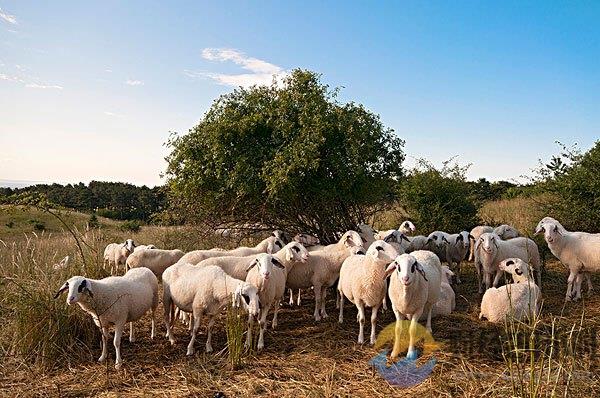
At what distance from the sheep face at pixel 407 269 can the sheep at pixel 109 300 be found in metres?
4.14

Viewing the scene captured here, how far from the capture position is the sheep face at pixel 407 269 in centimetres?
699

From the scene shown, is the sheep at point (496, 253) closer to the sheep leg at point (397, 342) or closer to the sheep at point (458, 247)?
the sheep at point (458, 247)

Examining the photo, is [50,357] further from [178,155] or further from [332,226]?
[332,226]

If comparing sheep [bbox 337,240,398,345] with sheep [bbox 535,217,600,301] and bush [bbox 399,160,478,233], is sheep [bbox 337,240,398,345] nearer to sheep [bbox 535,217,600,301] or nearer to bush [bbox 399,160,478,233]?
sheep [bbox 535,217,600,301]

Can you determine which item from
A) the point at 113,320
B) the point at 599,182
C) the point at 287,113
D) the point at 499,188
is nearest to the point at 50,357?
the point at 113,320

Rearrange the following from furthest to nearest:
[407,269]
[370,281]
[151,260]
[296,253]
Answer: [151,260]
[296,253]
[370,281]
[407,269]

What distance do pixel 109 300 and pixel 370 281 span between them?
4.27 meters

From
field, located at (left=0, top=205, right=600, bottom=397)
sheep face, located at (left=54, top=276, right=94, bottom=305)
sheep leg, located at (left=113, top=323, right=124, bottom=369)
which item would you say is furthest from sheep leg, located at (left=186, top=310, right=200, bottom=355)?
sheep face, located at (left=54, top=276, right=94, bottom=305)

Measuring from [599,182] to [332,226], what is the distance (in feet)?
30.1

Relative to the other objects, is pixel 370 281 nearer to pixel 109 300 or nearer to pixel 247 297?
pixel 247 297

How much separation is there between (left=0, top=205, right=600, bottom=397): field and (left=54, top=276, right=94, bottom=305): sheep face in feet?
2.12

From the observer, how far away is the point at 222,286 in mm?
7730

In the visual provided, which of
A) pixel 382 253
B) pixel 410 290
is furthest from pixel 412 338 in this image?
pixel 382 253

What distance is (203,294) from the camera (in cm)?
775
